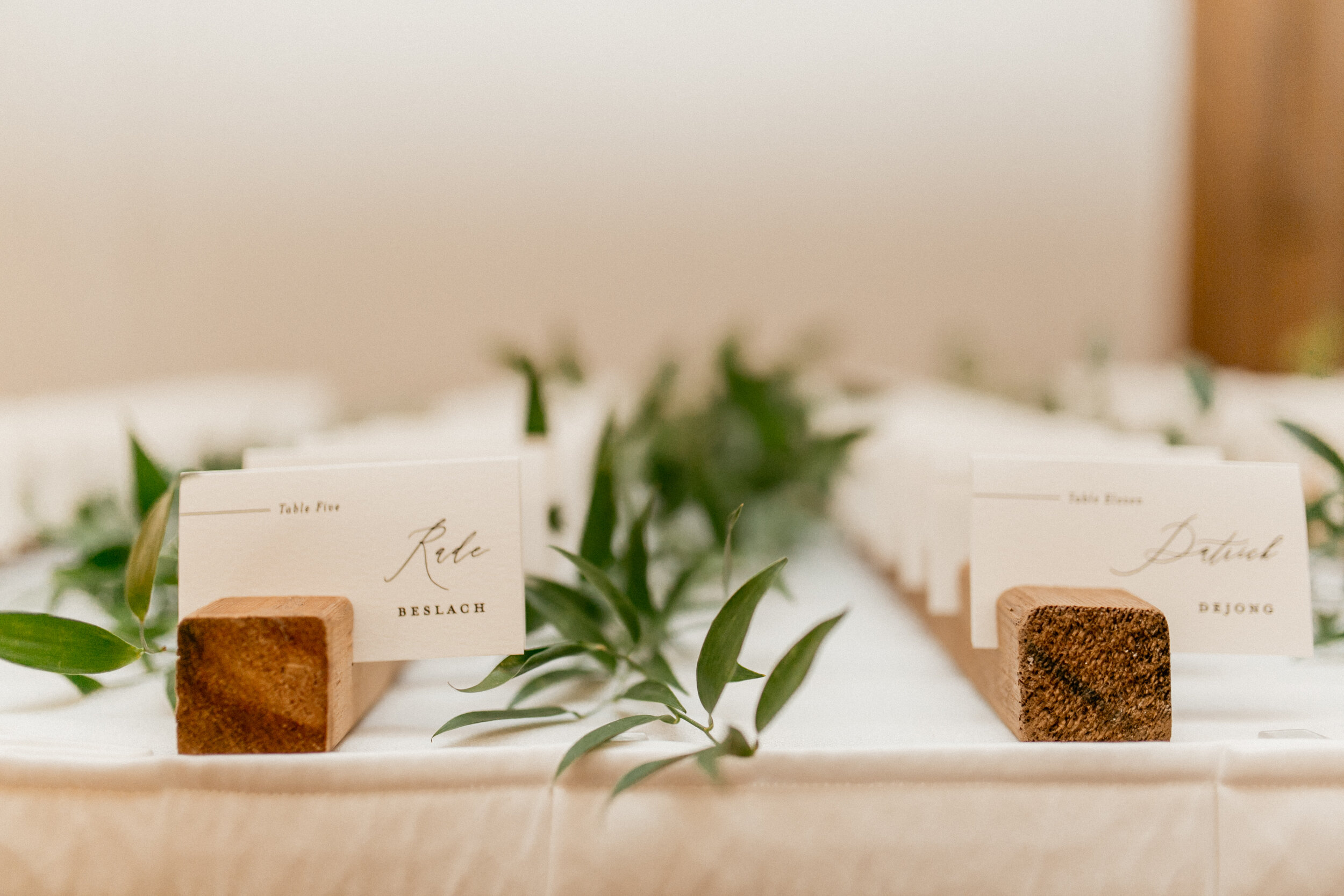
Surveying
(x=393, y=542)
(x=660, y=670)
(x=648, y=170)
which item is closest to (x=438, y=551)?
(x=393, y=542)

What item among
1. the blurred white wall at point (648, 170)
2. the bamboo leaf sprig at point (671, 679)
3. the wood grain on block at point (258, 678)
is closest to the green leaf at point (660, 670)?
the bamboo leaf sprig at point (671, 679)

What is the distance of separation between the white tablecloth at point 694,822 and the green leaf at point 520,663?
1.1 inches

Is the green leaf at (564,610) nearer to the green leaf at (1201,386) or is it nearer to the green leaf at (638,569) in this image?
the green leaf at (638,569)

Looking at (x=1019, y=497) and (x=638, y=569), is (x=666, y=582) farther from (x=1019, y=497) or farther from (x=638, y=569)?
(x=1019, y=497)

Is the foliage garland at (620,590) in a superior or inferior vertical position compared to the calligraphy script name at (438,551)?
inferior

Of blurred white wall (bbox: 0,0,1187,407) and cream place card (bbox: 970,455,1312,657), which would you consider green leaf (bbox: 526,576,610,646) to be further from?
blurred white wall (bbox: 0,0,1187,407)

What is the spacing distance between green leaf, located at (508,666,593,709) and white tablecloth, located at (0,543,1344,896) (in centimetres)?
5

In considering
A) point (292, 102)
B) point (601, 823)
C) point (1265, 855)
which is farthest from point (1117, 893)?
point (292, 102)

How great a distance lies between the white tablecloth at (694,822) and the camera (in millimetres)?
347

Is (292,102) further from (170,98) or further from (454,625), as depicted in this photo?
(454,625)

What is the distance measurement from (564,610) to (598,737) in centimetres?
10

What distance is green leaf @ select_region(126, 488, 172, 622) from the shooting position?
37cm

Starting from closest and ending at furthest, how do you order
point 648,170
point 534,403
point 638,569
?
point 638,569 < point 534,403 < point 648,170

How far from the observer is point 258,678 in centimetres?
35
